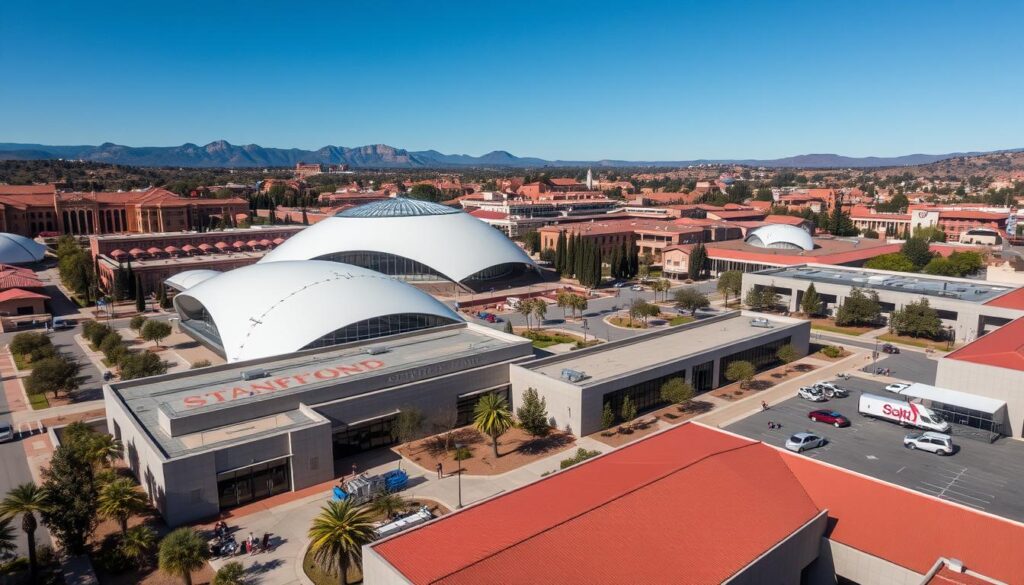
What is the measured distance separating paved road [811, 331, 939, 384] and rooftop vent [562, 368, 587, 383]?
70.8ft

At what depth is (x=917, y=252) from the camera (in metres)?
76.8

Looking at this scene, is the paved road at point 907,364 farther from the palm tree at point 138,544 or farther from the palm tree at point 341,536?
the palm tree at point 138,544

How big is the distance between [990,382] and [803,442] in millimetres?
11697

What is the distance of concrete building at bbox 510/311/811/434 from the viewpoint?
1243 inches

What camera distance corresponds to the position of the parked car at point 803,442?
29.3 m

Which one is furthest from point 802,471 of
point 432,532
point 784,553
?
point 432,532

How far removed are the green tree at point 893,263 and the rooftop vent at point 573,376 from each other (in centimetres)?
5472

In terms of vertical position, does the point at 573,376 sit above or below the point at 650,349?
above

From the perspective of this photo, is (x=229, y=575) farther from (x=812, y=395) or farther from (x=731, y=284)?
(x=731, y=284)

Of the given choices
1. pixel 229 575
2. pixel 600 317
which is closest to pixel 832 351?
pixel 600 317

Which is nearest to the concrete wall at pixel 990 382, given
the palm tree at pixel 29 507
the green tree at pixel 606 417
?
the green tree at pixel 606 417

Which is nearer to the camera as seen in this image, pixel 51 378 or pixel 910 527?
pixel 910 527

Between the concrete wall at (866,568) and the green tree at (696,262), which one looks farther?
the green tree at (696,262)

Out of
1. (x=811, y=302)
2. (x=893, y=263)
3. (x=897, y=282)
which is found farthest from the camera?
(x=893, y=263)
